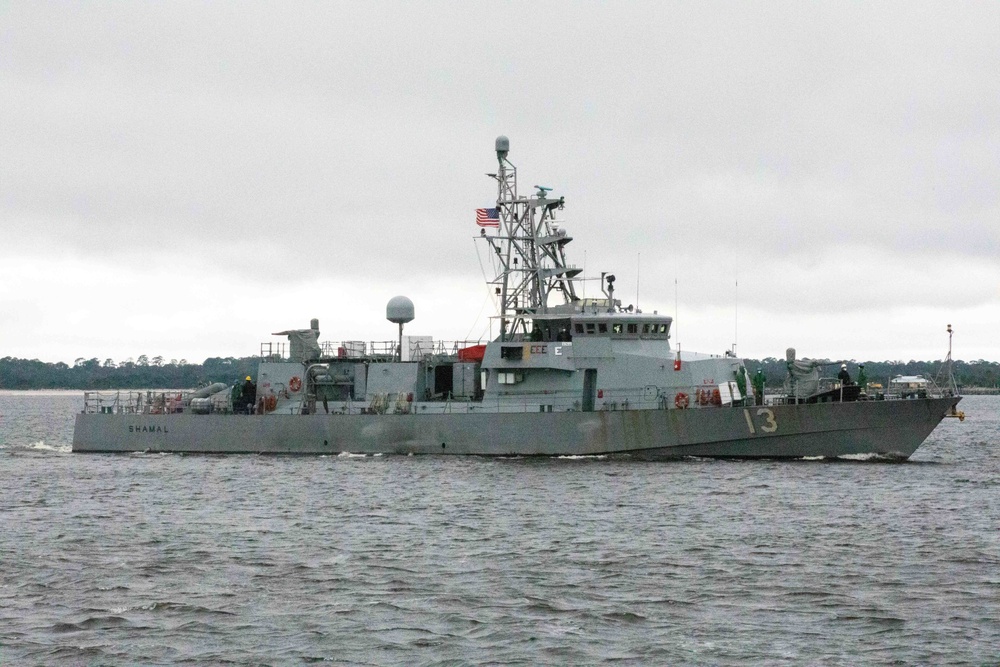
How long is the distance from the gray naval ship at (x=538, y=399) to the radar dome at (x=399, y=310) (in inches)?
2.0

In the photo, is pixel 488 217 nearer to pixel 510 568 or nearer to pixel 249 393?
pixel 249 393

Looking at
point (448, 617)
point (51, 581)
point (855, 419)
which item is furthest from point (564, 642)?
point (855, 419)

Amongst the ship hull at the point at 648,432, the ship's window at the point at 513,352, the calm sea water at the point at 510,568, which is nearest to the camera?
the calm sea water at the point at 510,568

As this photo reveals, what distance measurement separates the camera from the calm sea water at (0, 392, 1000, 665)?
15164mm

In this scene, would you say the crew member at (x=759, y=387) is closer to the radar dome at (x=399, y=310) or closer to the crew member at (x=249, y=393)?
the radar dome at (x=399, y=310)

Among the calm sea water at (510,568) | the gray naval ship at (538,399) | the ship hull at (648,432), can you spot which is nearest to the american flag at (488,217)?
the gray naval ship at (538,399)

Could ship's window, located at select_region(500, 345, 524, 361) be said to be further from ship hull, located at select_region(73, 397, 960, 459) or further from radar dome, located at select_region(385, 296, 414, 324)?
radar dome, located at select_region(385, 296, 414, 324)

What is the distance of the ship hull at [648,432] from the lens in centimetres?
3578

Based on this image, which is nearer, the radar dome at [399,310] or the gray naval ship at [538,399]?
the gray naval ship at [538,399]

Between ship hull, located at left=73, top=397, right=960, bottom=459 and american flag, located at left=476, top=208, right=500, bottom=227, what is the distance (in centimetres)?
672

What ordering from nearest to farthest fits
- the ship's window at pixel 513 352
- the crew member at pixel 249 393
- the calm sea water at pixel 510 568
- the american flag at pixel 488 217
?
the calm sea water at pixel 510 568 < the ship's window at pixel 513 352 < the american flag at pixel 488 217 < the crew member at pixel 249 393

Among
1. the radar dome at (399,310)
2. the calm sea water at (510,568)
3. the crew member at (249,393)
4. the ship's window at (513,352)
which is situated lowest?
the calm sea water at (510,568)

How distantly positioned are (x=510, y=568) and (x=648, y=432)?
1739 centimetres

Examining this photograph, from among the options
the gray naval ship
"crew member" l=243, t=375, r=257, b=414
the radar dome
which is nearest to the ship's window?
the gray naval ship
